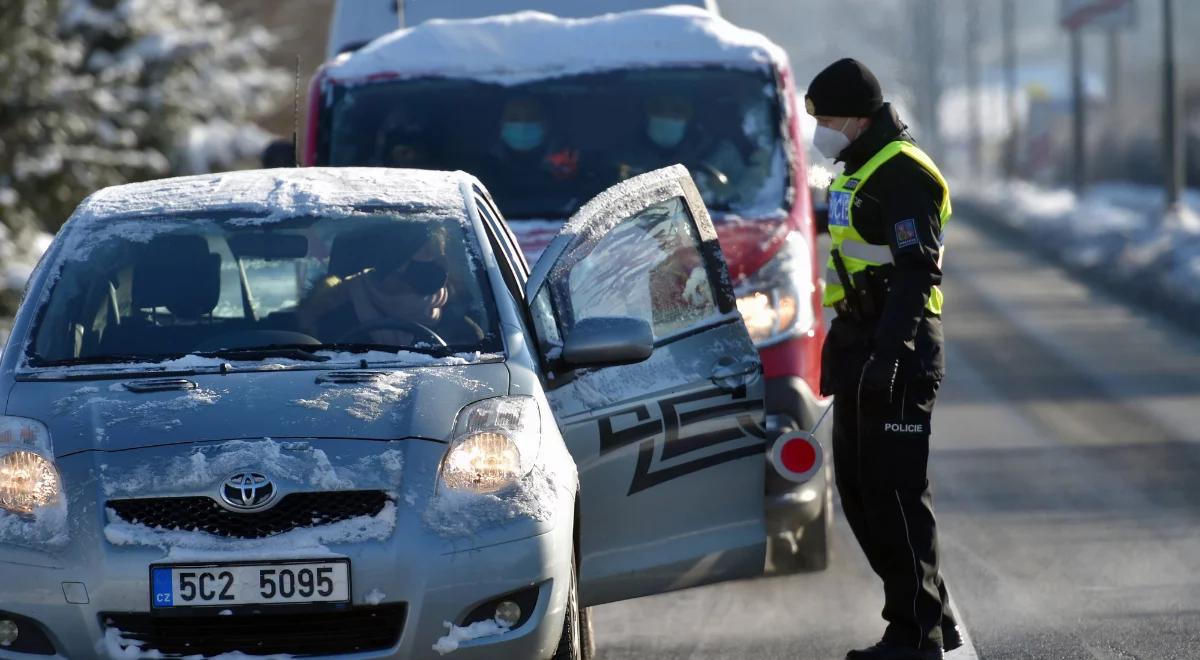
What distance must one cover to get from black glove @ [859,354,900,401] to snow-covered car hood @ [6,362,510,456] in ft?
3.78

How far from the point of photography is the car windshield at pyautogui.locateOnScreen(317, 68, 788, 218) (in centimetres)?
902

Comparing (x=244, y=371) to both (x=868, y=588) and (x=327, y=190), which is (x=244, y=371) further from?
(x=868, y=588)

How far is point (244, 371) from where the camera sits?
5.41 metres

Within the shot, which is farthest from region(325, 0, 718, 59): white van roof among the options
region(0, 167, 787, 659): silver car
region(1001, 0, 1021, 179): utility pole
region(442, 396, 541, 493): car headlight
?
region(1001, 0, 1021, 179): utility pole

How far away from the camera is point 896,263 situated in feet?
19.6

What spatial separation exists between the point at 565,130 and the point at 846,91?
3.12 meters

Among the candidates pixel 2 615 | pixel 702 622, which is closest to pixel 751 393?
pixel 702 622

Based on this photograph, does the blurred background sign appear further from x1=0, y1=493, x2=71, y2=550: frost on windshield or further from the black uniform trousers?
x1=0, y1=493, x2=71, y2=550: frost on windshield

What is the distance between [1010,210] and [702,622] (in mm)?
38012

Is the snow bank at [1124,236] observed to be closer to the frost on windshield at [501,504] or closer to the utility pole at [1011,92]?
the utility pole at [1011,92]

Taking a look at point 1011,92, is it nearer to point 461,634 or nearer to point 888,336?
point 888,336

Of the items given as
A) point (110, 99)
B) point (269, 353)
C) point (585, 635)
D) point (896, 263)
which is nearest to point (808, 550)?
point (585, 635)

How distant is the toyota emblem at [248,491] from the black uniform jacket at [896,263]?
6.40 ft

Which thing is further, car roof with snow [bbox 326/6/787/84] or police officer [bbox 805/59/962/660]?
car roof with snow [bbox 326/6/787/84]
